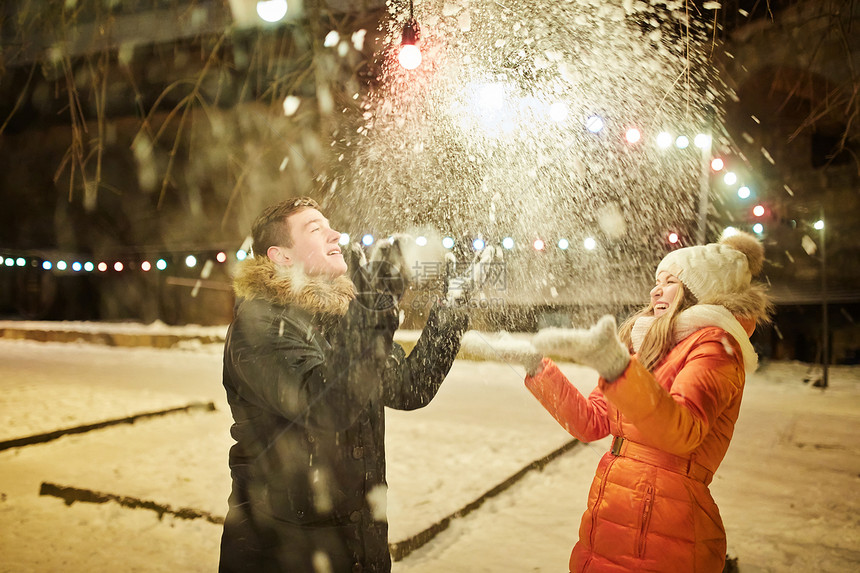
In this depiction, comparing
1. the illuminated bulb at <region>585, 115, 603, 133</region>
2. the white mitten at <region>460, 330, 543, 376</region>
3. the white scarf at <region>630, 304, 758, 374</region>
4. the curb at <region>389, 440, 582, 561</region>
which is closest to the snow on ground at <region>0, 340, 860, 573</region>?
the curb at <region>389, 440, 582, 561</region>

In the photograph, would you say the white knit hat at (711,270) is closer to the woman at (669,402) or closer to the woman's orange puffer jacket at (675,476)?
the woman at (669,402)

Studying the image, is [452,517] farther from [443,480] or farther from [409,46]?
[409,46]

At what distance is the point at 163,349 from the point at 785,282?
45.3 ft

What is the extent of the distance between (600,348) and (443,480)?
341cm

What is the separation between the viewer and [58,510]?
396cm

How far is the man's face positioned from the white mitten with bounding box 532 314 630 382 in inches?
31.0

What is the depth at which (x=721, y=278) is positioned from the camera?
6.18ft

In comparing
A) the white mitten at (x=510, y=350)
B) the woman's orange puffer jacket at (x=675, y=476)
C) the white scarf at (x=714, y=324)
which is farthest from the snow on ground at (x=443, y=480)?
the white scarf at (x=714, y=324)

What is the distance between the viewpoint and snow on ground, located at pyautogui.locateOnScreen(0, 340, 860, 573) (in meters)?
3.43

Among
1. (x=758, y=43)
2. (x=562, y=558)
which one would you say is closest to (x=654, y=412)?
(x=562, y=558)

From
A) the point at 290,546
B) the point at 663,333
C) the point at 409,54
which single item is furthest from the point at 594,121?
the point at 290,546

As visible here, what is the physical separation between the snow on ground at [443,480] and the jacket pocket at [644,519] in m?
1.73

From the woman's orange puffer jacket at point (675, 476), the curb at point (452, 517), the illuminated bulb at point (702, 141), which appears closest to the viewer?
the woman's orange puffer jacket at point (675, 476)

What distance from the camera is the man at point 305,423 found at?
165 cm
